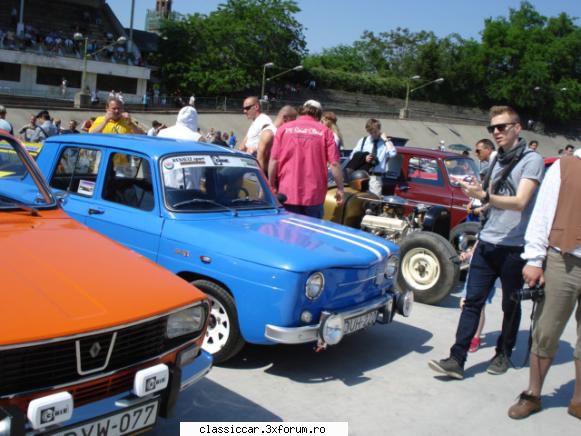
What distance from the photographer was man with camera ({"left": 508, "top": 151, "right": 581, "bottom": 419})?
13.5 ft

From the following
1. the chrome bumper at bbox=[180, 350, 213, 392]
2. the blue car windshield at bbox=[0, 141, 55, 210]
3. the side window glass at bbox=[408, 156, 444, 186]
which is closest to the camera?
the chrome bumper at bbox=[180, 350, 213, 392]

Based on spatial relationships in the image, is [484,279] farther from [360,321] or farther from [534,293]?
[360,321]

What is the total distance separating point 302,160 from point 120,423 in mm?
4131

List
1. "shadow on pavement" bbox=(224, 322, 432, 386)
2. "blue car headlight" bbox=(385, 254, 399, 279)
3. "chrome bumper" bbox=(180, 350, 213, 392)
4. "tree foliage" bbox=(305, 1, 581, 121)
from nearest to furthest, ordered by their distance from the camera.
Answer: "chrome bumper" bbox=(180, 350, 213, 392), "shadow on pavement" bbox=(224, 322, 432, 386), "blue car headlight" bbox=(385, 254, 399, 279), "tree foliage" bbox=(305, 1, 581, 121)

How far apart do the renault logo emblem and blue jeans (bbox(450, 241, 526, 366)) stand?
9.88 feet

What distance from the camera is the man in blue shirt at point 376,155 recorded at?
9258 mm

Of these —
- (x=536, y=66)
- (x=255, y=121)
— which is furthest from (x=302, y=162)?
(x=536, y=66)

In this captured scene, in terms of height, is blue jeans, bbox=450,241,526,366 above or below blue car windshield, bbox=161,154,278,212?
below

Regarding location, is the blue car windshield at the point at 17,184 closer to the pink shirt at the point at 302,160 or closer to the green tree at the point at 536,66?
the pink shirt at the point at 302,160

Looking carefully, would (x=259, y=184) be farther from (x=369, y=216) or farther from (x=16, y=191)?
(x=369, y=216)

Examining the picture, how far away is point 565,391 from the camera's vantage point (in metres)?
5.05

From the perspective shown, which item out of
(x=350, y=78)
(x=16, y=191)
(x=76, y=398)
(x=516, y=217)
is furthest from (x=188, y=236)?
(x=350, y=78)

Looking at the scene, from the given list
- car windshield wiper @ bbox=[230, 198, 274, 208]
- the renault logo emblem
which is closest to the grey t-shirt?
car windshield wiper @ bbox=[230, 198, 274, 208]

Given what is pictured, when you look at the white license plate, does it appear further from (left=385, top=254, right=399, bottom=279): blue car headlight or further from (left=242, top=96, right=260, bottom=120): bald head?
(left=242, top=96, right=260, bottom=120): bald head
